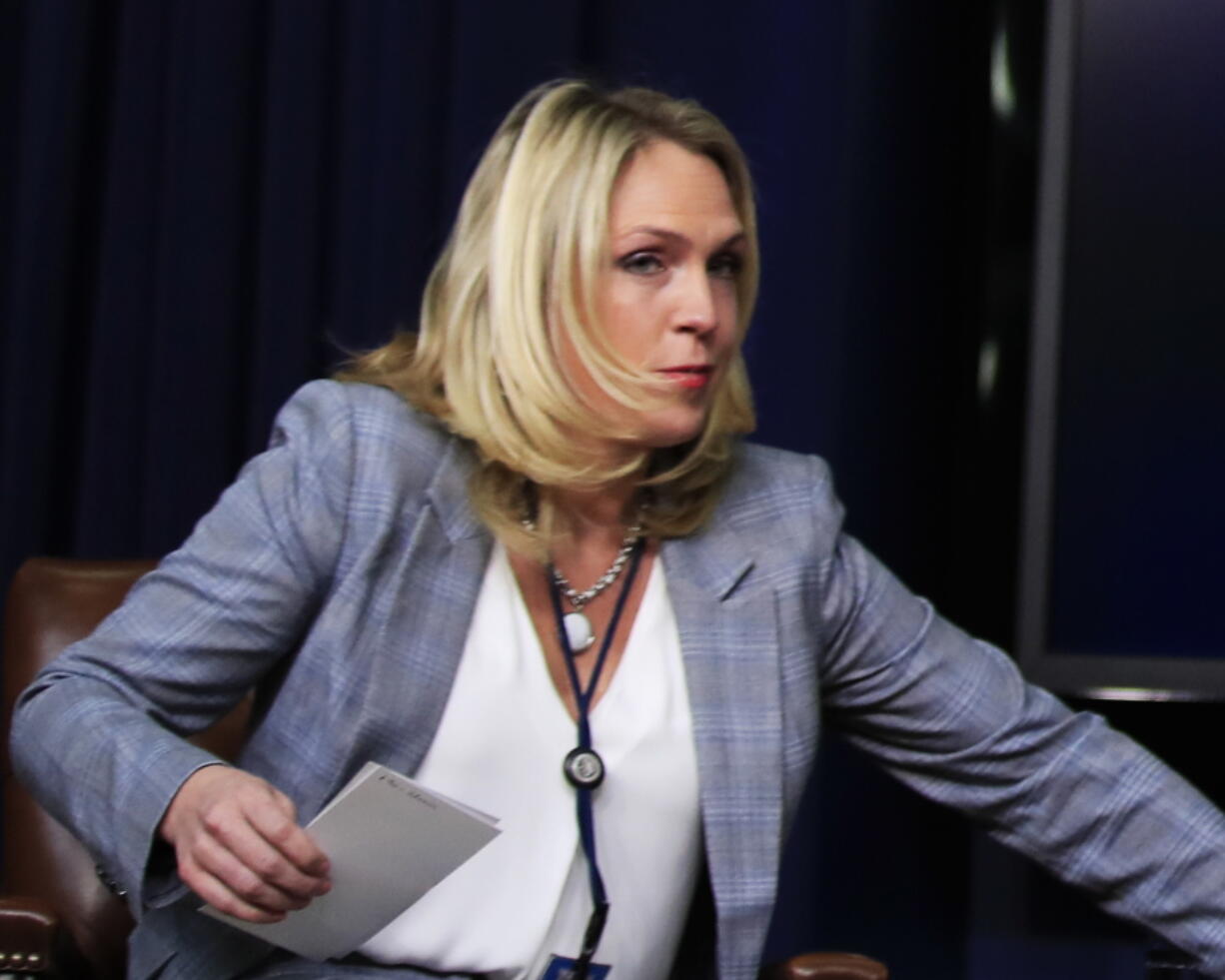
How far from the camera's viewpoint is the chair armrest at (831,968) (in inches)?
65.7

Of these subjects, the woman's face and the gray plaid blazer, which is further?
the woman's face

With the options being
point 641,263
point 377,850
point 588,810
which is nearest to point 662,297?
point 641,263

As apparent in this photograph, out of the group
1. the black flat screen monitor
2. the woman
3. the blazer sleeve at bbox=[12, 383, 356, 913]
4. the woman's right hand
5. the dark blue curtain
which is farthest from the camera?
the dark blue curtain

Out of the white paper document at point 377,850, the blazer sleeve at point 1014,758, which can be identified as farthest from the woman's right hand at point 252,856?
the blazer sleeve at point 1014,758

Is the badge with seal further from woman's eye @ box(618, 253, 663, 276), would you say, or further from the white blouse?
woman's eye @ box(618, 253, 663, 276)

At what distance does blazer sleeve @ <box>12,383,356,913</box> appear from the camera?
1464mm

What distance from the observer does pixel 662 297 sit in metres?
1.68

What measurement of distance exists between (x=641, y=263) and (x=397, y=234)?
0.86 m

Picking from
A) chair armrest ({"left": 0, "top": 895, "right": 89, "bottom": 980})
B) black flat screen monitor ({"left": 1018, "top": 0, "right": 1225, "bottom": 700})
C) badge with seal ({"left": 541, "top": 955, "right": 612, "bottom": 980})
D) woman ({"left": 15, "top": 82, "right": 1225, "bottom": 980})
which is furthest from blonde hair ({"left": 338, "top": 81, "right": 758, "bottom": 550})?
black flat screen monitor ({"left": 1018, "top": 0, "right": 1225, "bottom": 700})

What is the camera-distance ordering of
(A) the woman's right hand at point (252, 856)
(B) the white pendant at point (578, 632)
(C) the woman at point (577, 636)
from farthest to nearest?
(B) the white pendant at point (578, 632) → (C) the woman at point (577, 636) → (A) the woman's right hand at point (252, 856)

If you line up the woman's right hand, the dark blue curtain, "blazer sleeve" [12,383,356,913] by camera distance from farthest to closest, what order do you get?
the dark blue curtain → "blazer sleeve" [12,383,356,913] → the woman's right hand

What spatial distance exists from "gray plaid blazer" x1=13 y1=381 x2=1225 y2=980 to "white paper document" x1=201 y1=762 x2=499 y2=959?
122 millimetres

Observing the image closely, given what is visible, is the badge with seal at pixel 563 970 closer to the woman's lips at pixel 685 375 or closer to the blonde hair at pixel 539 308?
the blonde hair at pixel 539 308

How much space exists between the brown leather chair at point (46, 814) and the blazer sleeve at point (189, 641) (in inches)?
12.4
